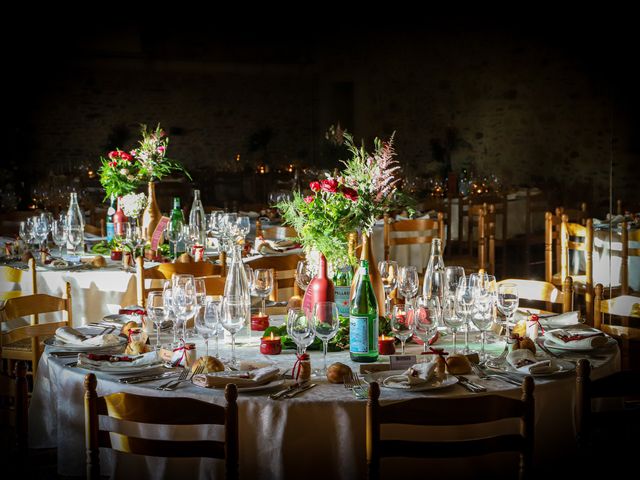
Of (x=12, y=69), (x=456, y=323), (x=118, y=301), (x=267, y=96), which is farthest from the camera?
(x=267, y=96)

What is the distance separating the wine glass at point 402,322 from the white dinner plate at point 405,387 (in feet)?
0.79

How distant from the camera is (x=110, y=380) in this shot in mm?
2580

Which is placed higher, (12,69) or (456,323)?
(12,69)

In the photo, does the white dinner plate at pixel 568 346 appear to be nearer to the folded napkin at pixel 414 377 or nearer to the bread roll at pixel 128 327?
the folded napkin at pixel 414 377

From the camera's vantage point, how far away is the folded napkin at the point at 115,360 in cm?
267

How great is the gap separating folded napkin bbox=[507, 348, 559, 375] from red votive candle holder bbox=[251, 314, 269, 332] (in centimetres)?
103

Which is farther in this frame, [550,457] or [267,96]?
[267,96]

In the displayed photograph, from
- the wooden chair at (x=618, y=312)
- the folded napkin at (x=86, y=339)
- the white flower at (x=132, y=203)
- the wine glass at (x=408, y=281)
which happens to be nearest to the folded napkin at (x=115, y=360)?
the folded napkin at (x=86, y=339)

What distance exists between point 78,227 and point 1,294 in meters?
0.69

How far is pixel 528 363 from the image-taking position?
2.64 metres

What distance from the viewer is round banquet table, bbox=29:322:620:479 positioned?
7.77ft

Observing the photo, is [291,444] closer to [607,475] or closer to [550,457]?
[550,457]

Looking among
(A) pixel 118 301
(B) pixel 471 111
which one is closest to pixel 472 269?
(A) pixel 118 301

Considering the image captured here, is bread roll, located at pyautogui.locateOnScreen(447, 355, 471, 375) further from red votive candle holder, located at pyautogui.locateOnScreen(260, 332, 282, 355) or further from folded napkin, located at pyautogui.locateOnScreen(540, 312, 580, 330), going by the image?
folded napkin, located at pyautogui.locateOnScreen(540, 312, 580, 330)
